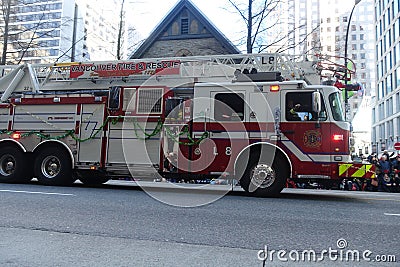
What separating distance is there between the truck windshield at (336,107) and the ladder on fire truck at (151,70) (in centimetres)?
107

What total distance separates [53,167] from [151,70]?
149 inches

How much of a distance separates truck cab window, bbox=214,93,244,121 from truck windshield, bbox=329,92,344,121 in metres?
2.03

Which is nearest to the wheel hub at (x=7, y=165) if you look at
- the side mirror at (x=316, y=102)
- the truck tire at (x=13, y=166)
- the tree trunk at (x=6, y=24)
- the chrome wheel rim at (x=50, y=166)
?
the truck tire at (x=13, y=166)

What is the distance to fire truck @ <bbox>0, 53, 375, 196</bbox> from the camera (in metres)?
8.53

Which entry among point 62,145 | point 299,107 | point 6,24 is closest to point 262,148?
point 299,107

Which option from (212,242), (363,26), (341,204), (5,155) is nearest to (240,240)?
(212,242)

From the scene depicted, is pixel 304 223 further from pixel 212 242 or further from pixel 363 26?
pixel 363 26

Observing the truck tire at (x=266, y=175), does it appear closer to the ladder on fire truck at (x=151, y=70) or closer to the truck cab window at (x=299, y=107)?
the truck cab window at (x=299, y=107)

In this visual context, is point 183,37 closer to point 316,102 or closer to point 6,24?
point 6,24

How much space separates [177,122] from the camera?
9.31 m

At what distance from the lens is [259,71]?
9.82 m

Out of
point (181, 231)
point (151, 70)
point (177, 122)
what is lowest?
point (181, 231)

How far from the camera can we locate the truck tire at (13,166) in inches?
415

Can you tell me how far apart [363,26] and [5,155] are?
4670 inches
